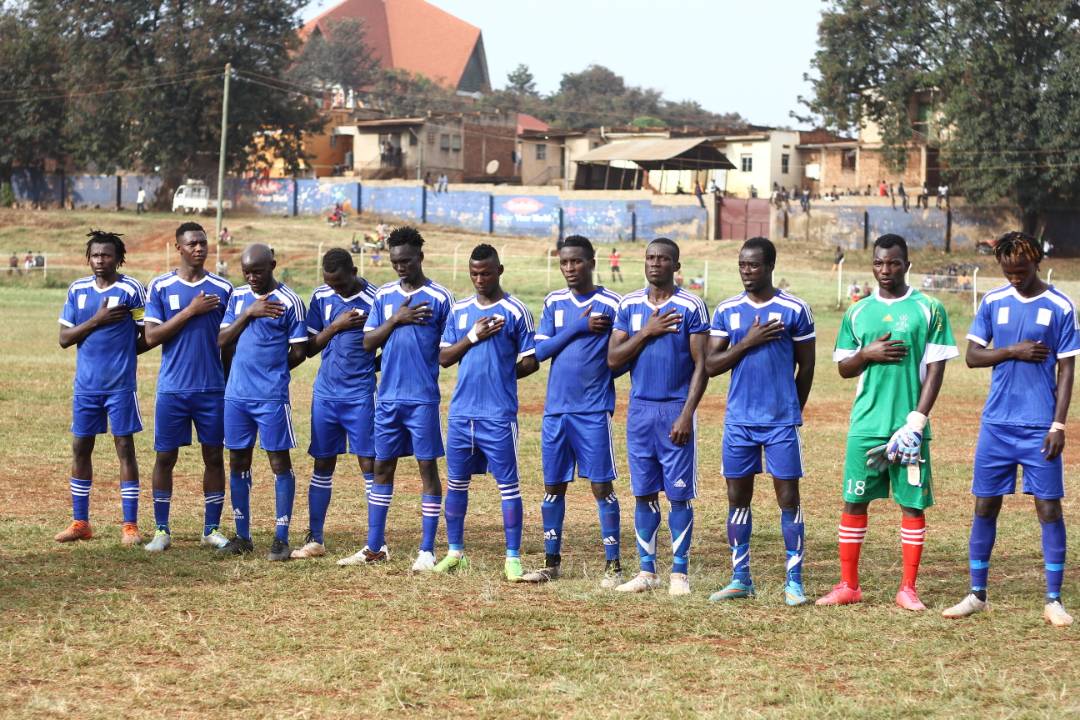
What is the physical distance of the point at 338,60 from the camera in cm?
12788

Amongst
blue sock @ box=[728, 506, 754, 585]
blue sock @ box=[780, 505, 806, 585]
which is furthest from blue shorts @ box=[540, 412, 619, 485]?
blue sock @ box=[780, 505, 806, 585]

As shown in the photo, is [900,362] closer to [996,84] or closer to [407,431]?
[407,431]

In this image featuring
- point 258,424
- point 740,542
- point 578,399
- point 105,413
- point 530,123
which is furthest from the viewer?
point 530,123

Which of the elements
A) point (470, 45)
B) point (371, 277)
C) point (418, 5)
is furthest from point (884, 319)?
point (418, 5)

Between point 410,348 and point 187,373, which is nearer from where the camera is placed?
point 410,348

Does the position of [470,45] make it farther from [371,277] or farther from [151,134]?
[371,277]

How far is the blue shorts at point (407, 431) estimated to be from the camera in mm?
9898

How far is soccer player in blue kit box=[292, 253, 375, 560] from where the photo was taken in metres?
10.3

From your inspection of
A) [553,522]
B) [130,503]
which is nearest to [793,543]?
[553,522]

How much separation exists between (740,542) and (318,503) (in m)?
3.47

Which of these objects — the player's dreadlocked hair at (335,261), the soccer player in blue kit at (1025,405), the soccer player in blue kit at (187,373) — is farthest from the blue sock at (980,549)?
the soccer player in blue kit at (187,373)

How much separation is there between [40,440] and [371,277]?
3214 centimetres

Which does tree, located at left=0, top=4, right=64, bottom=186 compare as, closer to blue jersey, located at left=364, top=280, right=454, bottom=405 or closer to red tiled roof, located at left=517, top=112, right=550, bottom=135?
red tiled roof, located at left=517, top=112, right=550, bottom=135

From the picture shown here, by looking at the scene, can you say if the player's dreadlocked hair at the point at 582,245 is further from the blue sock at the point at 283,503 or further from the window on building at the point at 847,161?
the window on building at the point at 847,161
